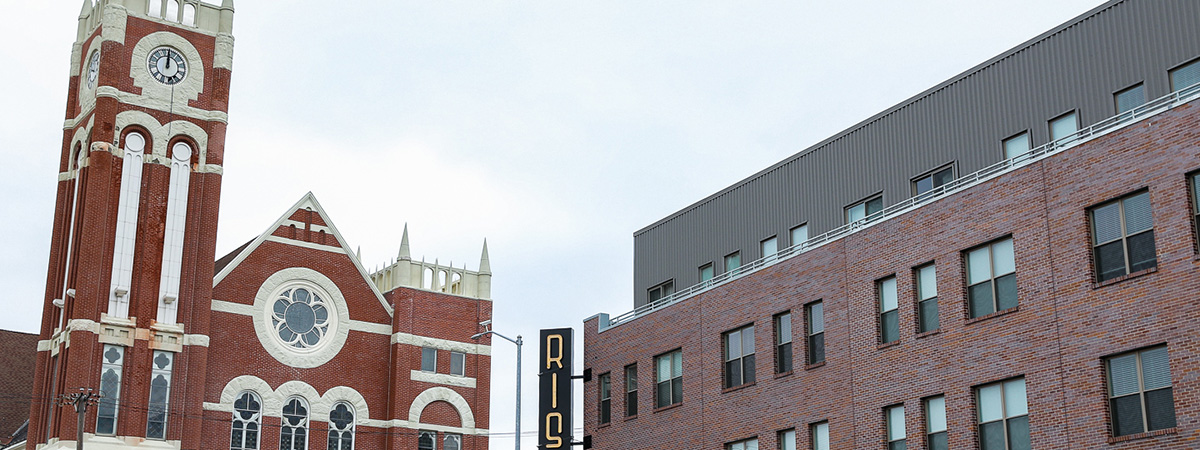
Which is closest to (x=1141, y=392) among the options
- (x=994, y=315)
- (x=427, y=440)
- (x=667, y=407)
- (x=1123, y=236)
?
(x=1123, y=236)

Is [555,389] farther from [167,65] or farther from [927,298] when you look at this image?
[167,65]

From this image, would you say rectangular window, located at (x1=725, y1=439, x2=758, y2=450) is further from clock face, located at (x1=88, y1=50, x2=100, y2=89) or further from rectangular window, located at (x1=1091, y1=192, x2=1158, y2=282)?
clock face, located at (x1=88, y1=50, x2=100, y2=89)

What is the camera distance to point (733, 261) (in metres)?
44.8

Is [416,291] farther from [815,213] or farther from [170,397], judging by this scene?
[815,213]

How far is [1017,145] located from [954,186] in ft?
6.78

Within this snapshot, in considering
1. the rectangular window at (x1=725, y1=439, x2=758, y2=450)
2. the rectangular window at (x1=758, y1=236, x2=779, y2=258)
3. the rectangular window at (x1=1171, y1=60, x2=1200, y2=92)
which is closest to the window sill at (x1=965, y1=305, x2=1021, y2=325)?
the rectangular window at (x1=1171, y1=60, x2=1200, y2=92)

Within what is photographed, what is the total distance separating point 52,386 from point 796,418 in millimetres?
32802

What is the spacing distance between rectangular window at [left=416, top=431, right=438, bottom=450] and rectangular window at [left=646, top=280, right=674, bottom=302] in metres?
15.3

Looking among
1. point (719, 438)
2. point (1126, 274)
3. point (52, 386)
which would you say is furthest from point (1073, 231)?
point (52, 386)

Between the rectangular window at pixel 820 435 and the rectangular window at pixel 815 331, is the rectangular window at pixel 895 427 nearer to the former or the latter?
the rectangular window at pixel 820 435

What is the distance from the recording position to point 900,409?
32.3 metres

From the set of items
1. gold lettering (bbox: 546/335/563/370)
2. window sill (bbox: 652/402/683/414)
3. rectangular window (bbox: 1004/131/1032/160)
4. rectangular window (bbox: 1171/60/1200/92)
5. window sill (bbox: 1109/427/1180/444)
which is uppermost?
rectangular window (bbox: 1171/60/1200/92)

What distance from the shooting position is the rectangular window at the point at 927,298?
31.8 m

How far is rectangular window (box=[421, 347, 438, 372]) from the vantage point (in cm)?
5981
